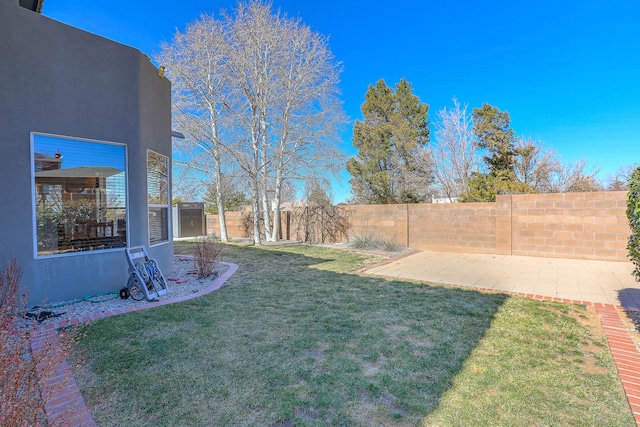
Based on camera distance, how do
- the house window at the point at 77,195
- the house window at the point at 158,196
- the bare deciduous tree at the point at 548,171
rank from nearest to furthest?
the house window at the point at 77,195 → the house window at the point at 158,196 → the bare deciduous tree at the point at 548,171

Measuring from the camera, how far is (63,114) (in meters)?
4.84

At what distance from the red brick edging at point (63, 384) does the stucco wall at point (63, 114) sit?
3.67 ft

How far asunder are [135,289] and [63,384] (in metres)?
3.81

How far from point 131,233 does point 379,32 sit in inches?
512

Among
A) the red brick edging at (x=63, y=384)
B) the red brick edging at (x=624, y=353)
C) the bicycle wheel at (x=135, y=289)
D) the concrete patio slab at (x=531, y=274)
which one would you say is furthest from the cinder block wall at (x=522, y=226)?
the red brick edging at (x=63, y=384)

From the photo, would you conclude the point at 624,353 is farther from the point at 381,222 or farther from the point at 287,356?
the point at 381,222

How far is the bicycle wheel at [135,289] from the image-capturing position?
198 inches

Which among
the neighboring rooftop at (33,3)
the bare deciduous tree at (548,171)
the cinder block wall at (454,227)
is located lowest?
the cinder block wall at (454,227)

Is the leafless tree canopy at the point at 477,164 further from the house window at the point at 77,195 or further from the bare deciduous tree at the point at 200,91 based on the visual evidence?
the house window at the point at 77,195

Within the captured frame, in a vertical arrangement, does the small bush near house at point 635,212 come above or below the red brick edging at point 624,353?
above

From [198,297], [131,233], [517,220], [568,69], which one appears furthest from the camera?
[568,69]

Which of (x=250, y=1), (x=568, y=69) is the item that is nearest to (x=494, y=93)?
(x=568, y=69)

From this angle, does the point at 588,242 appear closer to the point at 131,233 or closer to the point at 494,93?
the point at 494,93

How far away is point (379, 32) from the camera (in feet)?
44.8
